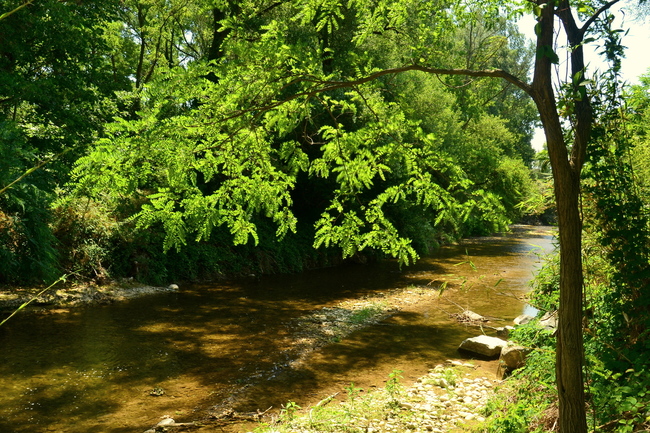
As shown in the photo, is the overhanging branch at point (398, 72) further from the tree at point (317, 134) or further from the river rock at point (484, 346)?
the river rock at point (484, 346)

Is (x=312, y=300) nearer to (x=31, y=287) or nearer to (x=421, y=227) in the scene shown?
(x=31, y=287)

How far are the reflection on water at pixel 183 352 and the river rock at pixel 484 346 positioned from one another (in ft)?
1.59

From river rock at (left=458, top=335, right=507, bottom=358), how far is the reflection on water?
0.48 meters

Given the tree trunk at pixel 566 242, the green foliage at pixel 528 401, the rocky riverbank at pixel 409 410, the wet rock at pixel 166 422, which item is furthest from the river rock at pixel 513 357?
the wet rock at pixel 166 422

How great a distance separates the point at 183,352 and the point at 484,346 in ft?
17.8

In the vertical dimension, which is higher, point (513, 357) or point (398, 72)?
point (398, 72)

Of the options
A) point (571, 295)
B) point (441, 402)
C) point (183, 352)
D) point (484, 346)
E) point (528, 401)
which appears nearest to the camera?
point (571, 295)

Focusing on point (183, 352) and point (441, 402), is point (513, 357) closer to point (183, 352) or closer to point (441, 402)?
point (441, 402)

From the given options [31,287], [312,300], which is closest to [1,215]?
[31,287]

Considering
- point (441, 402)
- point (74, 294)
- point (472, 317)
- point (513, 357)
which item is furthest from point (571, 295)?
point (74, 294)

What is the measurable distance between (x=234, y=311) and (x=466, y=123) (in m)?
23.3

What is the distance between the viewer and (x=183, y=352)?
8.70 m

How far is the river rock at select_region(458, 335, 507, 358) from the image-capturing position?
879 centimetres

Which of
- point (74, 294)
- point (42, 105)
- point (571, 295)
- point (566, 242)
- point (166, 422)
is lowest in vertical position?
point (166, 422)
